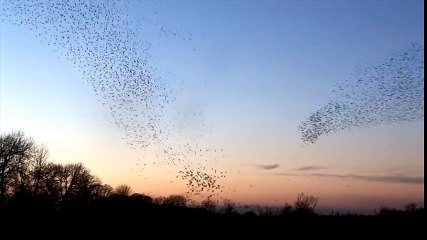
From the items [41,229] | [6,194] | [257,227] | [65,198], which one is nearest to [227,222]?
[257,227]

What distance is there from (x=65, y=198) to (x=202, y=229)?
45.6 metres

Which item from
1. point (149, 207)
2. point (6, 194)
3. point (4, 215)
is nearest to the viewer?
point (4, 215)

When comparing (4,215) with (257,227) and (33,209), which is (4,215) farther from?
(257,227)

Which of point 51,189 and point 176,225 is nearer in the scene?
point 176,225

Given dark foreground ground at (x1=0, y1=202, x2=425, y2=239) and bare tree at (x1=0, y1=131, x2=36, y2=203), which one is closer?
dark foreground ground at (x1=0, y1=202, x2=425, y2=239)

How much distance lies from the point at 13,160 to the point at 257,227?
38.4 meters

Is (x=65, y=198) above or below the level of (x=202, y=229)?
above

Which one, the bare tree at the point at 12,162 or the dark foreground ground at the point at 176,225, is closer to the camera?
the dark foreground ground at the point at 176,225

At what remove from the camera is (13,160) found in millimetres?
68625

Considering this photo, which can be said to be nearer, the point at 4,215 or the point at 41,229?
the point at 41,229

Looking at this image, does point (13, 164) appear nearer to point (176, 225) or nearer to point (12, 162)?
point (12, 162)

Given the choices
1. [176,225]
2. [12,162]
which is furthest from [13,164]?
[176,225]

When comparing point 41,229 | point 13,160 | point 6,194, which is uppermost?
point 13,160

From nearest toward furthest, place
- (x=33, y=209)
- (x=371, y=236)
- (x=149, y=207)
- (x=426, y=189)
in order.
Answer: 1. (x=426, y=189)
2. (x=371, y=236)
3. (x=33, y=209)
4. (x=149, y=207)
